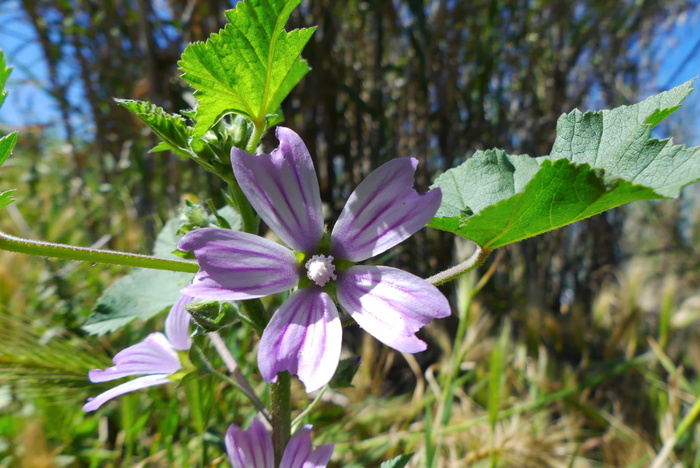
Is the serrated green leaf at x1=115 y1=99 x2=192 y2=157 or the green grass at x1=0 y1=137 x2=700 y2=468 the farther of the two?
the green grass at x1=0 y1=137 x2=700 y2=468

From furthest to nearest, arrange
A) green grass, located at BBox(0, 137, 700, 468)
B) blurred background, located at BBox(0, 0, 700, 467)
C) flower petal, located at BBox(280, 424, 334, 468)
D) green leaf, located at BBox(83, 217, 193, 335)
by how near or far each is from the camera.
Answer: blurred background, located at BBox(0, 0, 700, 467) → green grass, located at BBox(0, 137, 700, 468) → green leaf, located at BBox(83, 217, 193, 335) → flower petal, located at BBox(280, 424, 334, 468)

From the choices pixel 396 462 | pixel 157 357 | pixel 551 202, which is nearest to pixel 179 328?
pixel 157 357

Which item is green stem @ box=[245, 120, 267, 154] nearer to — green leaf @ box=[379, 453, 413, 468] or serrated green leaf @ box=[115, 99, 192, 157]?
serrated green leaf @ box=[115, 99, 192, 157]

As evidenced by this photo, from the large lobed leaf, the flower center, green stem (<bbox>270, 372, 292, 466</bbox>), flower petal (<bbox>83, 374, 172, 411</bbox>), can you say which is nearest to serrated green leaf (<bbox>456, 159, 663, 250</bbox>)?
the large lobed leaf

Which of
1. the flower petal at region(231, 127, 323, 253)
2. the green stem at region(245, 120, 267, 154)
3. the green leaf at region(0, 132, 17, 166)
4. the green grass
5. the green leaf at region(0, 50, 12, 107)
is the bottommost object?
the green grass

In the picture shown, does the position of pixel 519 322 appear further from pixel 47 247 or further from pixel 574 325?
pixel 47 247

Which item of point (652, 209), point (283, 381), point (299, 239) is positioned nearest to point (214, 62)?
point (299, 239)
